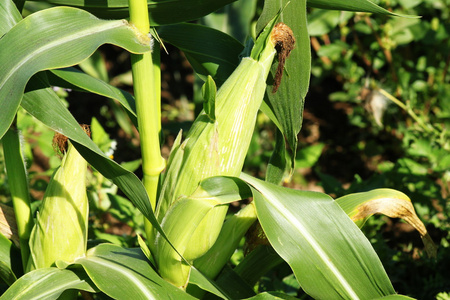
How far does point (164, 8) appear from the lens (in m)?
0.98

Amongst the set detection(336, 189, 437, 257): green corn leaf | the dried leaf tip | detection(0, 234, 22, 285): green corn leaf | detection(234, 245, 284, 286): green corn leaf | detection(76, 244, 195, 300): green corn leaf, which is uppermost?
the dried leaf tip

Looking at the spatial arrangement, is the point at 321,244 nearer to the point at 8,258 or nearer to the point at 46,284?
the point at 46,284

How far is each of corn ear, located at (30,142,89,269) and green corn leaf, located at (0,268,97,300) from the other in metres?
0.04

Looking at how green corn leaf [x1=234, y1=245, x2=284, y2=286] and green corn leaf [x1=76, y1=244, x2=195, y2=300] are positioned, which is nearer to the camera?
green corn leaf [x1=76, y1=244, x2=195, y2=300]

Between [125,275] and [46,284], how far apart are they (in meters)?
0.14

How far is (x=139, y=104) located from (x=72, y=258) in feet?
1.08

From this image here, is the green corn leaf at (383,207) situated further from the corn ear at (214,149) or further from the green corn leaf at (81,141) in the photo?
the green corn leaf at (81,141)

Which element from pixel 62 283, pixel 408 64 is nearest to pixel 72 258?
pixel 62 283

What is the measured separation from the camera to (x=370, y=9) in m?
0.90

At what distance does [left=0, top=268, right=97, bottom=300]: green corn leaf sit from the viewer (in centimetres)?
87

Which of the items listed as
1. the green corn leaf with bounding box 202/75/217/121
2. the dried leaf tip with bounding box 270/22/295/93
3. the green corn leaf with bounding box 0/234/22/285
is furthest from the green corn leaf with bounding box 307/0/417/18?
the green corn leaf with bounding box 0/234/22/285

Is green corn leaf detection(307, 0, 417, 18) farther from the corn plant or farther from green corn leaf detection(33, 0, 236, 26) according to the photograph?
green corn leaf detection(33, 0, 236, 26)

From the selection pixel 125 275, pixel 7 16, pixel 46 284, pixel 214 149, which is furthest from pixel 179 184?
pixel 7 16

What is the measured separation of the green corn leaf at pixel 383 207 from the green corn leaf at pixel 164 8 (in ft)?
1.56
